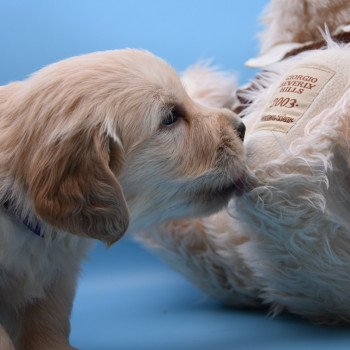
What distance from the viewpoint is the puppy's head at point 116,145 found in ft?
4.98

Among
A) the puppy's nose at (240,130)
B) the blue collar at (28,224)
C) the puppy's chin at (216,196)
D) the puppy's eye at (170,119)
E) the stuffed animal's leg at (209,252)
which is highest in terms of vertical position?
the puppy's eye at (170,119)

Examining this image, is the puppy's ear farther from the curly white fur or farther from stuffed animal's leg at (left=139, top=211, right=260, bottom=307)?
stuffed animal's leg at (left=139, top=211, right=260, bottom=307)

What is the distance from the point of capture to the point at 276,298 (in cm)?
203

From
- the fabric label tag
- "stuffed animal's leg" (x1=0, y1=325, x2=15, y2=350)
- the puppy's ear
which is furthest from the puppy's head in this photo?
"stuffed animal's leg" (x1=0, y1=325, x2=15, y2=350)

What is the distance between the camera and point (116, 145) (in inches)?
62.8

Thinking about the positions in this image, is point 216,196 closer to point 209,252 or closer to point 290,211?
point 290,211

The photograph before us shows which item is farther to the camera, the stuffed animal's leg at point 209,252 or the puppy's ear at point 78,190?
the stuffed animal's leg at point 209,252

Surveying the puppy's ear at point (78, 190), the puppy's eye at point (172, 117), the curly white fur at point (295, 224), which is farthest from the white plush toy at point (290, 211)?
the puppy's ear at point (78, 190)

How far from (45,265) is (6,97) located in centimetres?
33

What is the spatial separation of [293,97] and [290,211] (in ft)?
0.80

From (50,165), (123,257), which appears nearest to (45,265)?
(50,165)

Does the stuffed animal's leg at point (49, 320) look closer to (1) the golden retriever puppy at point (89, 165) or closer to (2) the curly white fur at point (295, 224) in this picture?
(1) the golden retriever puppy at point (89, 165)

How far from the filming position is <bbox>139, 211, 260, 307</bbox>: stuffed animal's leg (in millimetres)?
2111

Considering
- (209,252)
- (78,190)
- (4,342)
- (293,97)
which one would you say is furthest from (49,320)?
(293,97)
